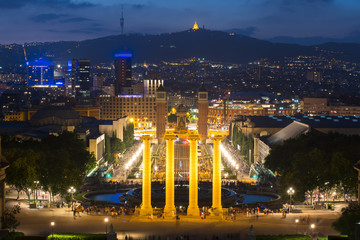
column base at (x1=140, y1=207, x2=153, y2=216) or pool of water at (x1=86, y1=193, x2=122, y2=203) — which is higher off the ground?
column base at (x1=140, y1=207, x2=153, y2=216)

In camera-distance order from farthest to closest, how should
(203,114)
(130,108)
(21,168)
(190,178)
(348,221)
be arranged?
(130,108) < (203,114) < (21,168) < (190,178) < (348,221)

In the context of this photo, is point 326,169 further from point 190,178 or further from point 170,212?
point 170,212

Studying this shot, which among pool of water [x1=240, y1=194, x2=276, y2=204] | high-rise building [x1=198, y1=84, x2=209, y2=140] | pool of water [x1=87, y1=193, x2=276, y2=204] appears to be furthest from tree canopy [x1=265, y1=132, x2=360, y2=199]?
high-rise building [x1=198, y1=84, x2=209, y2=140]

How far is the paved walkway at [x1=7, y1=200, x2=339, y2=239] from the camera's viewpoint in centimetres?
4788

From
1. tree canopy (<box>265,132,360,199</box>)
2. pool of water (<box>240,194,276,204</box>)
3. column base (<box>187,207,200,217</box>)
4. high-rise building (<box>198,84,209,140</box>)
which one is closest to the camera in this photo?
column base (<box>187,207,200,217</box>)

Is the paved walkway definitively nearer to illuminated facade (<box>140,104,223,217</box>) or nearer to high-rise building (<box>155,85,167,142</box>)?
illuminated facade (<box>140,104,223,217</box>)

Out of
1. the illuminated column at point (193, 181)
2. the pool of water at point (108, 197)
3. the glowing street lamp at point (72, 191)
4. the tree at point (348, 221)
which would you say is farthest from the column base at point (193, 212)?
the pool of water at point (108, 197)

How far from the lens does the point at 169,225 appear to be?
51.5m

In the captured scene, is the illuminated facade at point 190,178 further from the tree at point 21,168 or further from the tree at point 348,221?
the tree at point 348,221

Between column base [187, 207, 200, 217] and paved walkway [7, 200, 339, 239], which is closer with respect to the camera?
paved walkway [7, 200, 339, 239]

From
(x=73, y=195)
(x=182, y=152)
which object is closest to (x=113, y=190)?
(x=73, y=195)

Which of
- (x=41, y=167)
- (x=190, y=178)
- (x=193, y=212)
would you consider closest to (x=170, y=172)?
(x=190, y=178)

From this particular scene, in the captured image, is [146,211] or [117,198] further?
[117,198]

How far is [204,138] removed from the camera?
150125 millimetres
